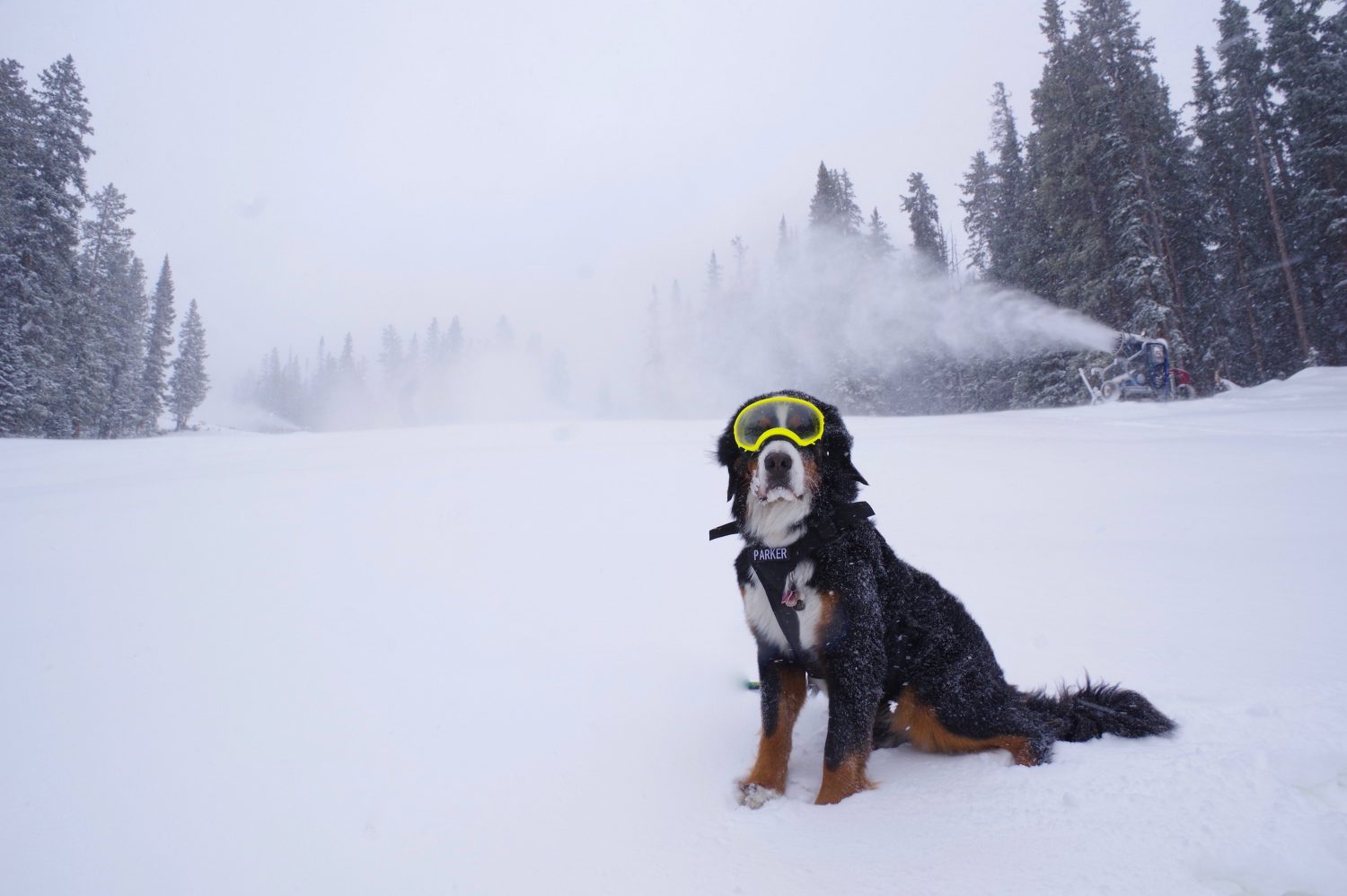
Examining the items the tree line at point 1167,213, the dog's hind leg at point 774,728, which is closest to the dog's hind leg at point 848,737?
the dog's hind leg at point 774,728

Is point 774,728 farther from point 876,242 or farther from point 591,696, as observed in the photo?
point 876,242

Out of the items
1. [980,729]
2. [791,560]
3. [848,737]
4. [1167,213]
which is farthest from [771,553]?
[1167,213]

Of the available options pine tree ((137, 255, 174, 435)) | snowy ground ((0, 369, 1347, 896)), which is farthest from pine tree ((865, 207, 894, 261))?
pine tree ((137, 255, 174, 435))

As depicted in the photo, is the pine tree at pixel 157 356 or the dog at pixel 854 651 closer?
the dog at pixel 854 651

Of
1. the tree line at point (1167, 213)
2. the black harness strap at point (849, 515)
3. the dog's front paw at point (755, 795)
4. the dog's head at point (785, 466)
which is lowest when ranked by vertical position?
the dog's front paw at point (755, 795)

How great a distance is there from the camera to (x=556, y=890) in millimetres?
1606

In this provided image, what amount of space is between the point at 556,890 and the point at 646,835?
1.18 feet

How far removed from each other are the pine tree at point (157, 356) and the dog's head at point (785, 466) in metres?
53.6

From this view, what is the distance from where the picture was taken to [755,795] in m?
2.10

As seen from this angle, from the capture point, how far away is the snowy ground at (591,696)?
169 cm

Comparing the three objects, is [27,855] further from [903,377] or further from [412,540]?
[903,377]

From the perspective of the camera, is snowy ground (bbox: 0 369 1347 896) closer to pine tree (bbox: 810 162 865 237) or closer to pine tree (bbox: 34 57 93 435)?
pine tree (bbox: 34 57 93 435)

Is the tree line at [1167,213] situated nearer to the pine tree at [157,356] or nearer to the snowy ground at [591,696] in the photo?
the snowy ground at [591,696]

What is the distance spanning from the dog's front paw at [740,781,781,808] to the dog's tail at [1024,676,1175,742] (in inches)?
44.5
